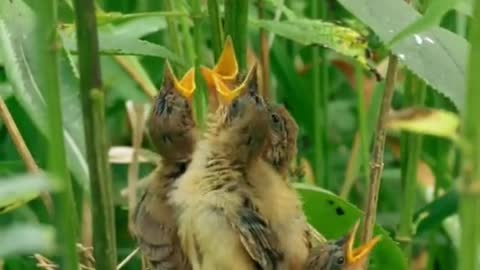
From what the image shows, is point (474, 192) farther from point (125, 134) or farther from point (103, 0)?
point (125, 134)

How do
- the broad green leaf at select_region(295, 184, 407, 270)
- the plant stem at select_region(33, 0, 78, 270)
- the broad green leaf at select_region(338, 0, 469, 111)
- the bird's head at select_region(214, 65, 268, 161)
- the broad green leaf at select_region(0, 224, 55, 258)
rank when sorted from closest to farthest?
the broad green leaf at select_region(0, 224, 55, 258), the plant stem at select_region(33, 0, 78, 270), the broad green leaf at select_region(338, 0, 469, 111), the bird's head at select_region(214, 65, 268, 161), the broad green leaf at select_region(295, 184, 407, 270)

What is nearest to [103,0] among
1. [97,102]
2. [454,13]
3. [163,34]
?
[163,34]

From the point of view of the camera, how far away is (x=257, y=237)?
0.97 m

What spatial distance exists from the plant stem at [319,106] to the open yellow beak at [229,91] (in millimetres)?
432

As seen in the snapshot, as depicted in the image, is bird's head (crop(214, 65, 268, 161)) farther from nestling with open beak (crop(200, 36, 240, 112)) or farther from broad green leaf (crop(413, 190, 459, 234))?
broad green leaf (crop(413, 190, 459, 234))

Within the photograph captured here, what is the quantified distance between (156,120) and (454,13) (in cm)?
44

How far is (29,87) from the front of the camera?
1.10 metres

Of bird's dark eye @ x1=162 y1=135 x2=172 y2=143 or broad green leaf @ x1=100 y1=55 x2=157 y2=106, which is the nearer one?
bird's dark eye @ x1=162 y1=135 x2=172 y2=143

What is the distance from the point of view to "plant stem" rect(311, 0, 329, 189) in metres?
1.55

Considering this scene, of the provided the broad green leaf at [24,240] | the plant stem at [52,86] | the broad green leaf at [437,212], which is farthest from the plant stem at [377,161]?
the broad green leaf at [24,240]

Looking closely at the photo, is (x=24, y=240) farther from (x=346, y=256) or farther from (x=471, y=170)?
(x=346, y=256)

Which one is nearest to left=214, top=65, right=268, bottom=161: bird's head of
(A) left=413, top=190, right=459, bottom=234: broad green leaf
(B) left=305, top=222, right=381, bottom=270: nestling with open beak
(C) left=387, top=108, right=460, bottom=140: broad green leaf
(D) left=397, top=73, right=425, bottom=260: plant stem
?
(B) left=305, top=222, right=381, bottom=270: nestling with open beak

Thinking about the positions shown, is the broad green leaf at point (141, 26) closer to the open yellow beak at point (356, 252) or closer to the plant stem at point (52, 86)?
the open yellow beak at point (356, 252)

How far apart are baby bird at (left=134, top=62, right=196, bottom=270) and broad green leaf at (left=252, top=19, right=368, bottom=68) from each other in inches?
6.5
